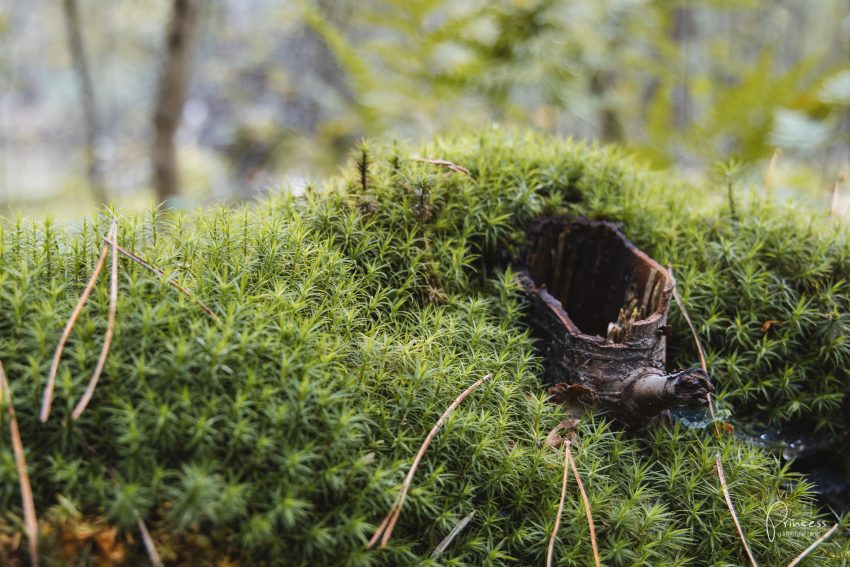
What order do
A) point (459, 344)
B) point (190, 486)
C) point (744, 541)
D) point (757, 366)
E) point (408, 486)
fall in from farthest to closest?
point (757, 366) < point (459, 344) < point (744, 541) < point (408, 486) < point (190, 486)

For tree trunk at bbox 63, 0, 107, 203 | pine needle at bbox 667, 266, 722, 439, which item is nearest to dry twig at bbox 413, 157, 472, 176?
pine needle at bbox 667, 266, 722, 439

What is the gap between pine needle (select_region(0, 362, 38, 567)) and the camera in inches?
56.1

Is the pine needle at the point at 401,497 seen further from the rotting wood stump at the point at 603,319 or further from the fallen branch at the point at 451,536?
the rotting wood stump at the point at 603,319

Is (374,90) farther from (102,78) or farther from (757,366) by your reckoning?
(102,78)

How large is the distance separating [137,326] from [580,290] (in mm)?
1905

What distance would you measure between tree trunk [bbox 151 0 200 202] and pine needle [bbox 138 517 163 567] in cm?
436

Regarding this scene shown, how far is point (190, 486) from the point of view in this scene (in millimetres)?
1516

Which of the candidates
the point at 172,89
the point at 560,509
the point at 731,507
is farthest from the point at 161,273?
the point at 172,89

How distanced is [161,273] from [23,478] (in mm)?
735

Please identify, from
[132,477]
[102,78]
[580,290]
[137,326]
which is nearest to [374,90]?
[580,290]

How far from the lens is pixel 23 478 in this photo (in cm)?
150

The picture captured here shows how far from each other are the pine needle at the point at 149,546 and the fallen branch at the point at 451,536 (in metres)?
0.77

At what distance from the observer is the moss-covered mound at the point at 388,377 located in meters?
1.59

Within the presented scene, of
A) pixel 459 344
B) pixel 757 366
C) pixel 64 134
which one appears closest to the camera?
pixel 459 344
